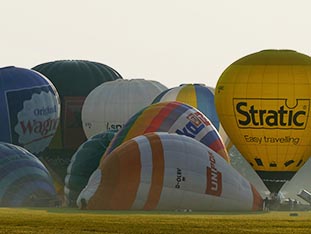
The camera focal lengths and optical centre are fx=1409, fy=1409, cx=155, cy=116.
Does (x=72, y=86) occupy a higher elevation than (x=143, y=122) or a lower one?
lower

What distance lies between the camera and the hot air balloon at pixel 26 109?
210 feet

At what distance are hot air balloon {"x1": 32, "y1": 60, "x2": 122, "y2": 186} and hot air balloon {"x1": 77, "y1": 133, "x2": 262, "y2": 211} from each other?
28.1 meters

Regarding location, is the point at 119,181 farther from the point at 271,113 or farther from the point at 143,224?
the point at 271,113

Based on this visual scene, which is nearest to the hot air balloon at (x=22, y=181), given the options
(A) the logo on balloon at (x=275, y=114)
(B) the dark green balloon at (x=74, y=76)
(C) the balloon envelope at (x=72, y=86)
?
(A) the logo on balloon at (x=275, y=114)

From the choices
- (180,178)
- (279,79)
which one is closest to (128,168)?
(180,178)

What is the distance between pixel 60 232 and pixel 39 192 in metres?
23.2

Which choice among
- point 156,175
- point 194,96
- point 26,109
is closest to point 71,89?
point 194,96

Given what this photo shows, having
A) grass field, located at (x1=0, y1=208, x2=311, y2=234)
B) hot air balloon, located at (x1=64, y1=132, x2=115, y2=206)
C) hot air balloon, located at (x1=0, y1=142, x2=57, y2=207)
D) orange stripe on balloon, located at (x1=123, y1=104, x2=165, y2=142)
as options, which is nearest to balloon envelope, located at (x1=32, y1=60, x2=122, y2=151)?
hot air balloon, located at (x1=64, y1=132, x2=115, y2=206)

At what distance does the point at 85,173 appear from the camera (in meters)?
51.6

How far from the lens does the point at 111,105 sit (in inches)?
2815

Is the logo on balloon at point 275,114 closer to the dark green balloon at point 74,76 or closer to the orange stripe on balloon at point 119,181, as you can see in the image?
the orange stripe on balloon at point 119,181

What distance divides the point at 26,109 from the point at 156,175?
76.1 feet

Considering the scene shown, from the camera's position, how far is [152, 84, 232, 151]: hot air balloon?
67506 mm

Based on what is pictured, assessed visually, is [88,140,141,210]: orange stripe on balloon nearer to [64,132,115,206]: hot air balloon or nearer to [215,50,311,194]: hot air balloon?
[64,132,115,206]: hot air balloon
